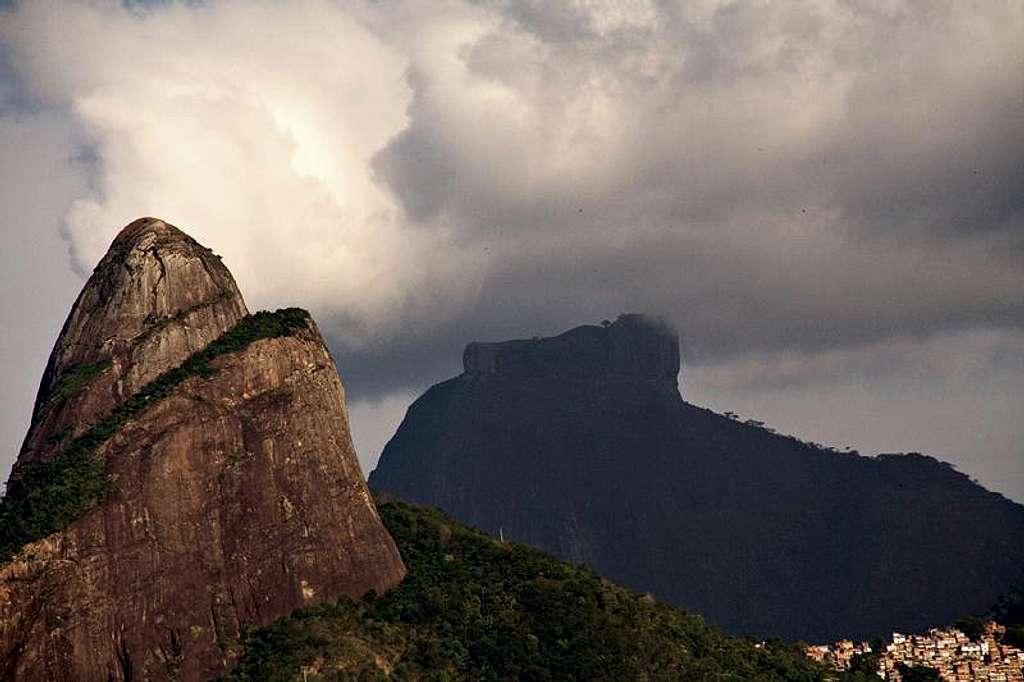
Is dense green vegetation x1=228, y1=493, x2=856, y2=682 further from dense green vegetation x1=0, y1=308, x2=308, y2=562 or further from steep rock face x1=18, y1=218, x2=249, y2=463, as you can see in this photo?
steep rock face x1=18, y1=218, x2=249, y2=463

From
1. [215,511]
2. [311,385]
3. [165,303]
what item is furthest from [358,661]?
[165,303]

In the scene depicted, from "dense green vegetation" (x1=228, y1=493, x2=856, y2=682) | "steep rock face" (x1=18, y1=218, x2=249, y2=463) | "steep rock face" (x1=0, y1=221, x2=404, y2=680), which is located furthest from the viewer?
"steep rock face" (x1=18, y1=218, x2=249, y2=463)

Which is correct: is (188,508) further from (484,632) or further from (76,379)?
(484,632)

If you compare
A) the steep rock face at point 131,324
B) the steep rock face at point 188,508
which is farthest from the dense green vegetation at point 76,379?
the steep rock face at point 188,508

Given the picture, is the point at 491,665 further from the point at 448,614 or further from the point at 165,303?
the point at 165,303

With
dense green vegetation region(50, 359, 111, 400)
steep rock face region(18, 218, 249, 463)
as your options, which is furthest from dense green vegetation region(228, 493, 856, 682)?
dense green vegetation region(50, 359, 111, 400)
